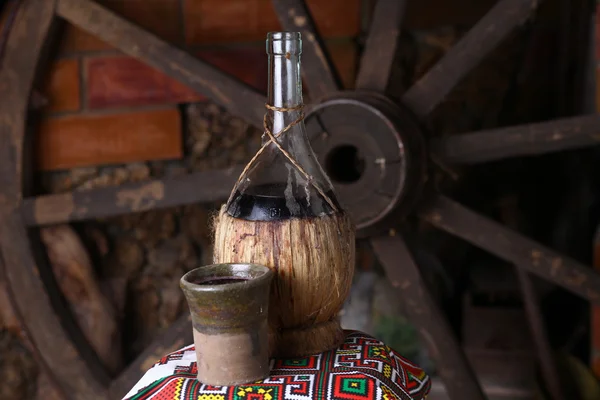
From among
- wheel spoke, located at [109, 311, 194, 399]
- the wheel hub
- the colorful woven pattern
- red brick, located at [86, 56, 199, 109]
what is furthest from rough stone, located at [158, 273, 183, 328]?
the colorful woven pattern

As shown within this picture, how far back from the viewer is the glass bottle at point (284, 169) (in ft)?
3.26

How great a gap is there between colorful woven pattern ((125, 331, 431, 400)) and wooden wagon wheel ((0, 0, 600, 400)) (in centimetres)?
49

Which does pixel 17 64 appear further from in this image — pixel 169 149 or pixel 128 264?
pixel 128 264

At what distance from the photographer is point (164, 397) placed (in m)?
0.93

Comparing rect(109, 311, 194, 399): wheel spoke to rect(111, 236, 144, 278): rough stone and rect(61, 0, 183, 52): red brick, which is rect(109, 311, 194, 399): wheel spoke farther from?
rect(61, 0, 183, 52): red brick

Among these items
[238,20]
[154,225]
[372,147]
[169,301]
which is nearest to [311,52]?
[372,147]

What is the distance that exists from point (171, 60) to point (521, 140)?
74 cm

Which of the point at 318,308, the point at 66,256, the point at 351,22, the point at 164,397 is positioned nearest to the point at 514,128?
the point at 351,22

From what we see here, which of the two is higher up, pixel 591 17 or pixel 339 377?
pixel 591 17

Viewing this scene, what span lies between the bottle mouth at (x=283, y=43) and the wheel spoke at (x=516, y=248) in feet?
2.18

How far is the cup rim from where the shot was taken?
879 mm

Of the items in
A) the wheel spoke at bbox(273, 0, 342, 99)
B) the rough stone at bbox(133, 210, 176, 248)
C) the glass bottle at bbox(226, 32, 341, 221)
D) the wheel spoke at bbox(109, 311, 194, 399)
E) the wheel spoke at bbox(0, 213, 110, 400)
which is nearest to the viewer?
the glass bottle at bbox(226, 32, 341, 221)

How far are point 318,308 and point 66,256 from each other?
107 cm

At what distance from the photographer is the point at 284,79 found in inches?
40.2
